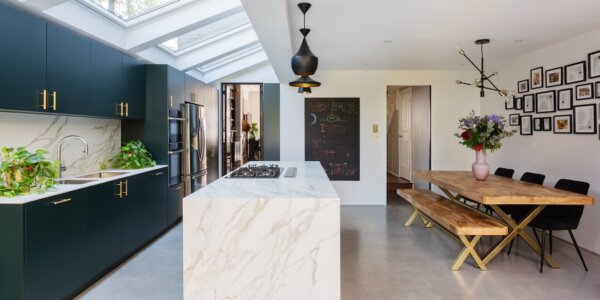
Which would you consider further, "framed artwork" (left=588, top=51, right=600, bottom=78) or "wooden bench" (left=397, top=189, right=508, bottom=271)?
"framed artwork" (left=588, top=51, right=600, bottom=78)

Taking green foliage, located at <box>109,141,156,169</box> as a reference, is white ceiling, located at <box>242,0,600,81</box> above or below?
above

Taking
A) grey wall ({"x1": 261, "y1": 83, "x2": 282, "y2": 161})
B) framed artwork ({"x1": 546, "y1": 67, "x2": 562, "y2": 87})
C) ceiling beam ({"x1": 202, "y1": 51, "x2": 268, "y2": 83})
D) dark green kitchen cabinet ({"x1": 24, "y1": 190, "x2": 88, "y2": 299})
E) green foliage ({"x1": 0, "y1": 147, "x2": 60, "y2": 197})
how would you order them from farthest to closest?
ceiling beam ({"x1": 202, "y1": 51, "x2": 268, "y2": 83})
grey wall ({"x1": 261, "y1": 83, "x2": 282, "y2": 161})
framed artwork ({"x1": 546, "y1": 67, "x2": 562, "y2": 87})
green foliage ({"x1": 0, "y1": 147, "x2": 60, "y2": 197})
dark green kitchen cabinet ({"x1": 24, "y1": 190, "x2": 88, "y2": 299})

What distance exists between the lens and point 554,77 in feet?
14.3

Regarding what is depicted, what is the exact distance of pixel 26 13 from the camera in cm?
249

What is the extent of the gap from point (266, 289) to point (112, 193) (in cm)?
188

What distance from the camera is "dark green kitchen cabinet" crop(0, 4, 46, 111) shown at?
2.29m

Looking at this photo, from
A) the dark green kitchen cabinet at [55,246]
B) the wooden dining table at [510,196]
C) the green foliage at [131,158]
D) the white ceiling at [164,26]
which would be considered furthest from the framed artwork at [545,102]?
the dark green kitchen cabinet at [55,246]

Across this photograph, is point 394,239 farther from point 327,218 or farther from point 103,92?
point 103,92

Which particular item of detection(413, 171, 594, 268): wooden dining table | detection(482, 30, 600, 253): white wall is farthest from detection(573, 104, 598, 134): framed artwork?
detection(413, 171, 594, 268): wooden dining table

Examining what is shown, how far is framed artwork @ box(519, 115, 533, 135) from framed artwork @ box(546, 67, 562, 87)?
561 millimetres

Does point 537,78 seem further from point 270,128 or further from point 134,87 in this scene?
point 134,87

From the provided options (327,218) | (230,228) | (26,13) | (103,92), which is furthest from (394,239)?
(26,13)

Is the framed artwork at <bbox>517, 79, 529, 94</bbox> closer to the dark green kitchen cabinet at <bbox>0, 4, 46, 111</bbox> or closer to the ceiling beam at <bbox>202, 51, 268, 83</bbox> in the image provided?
the ceiling beam at <bbox>202, 51, 268, 83</bbox>

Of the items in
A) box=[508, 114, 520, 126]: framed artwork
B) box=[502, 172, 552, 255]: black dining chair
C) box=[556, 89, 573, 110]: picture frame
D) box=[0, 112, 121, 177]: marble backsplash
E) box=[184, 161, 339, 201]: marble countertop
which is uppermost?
box=[556, 89, 573, 110]: picture frame
